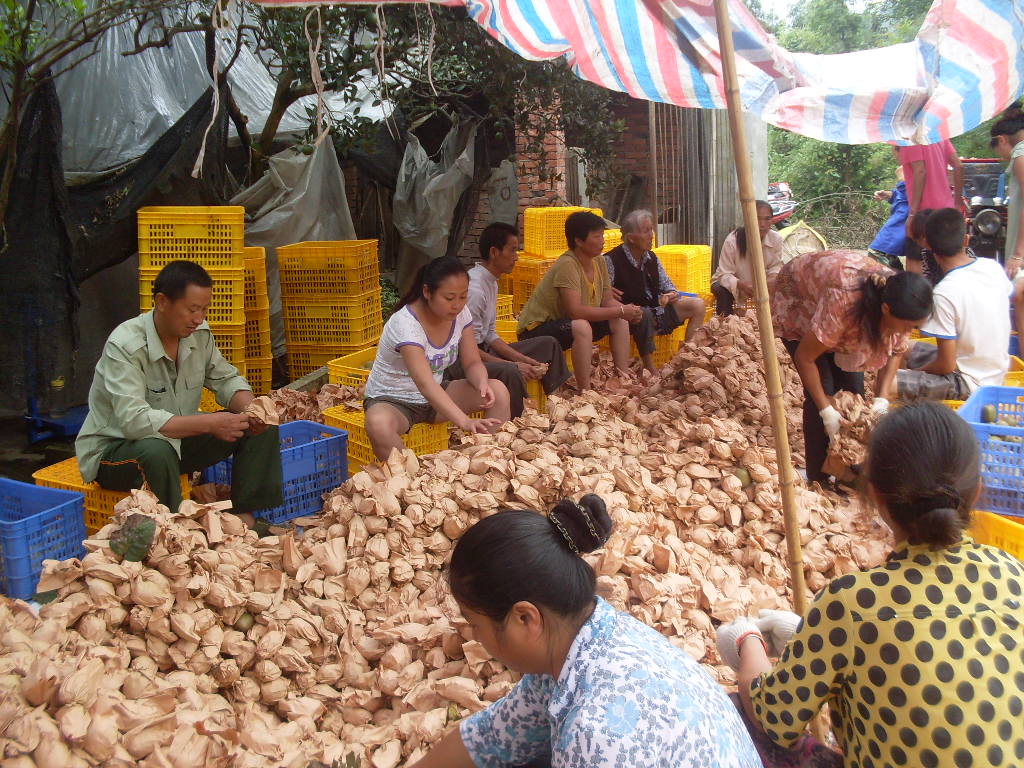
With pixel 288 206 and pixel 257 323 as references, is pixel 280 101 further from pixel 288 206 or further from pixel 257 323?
pixel 257 323

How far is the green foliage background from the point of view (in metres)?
13.6

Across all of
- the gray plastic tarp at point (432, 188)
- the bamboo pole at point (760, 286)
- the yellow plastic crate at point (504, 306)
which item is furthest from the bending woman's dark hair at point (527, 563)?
the gray plastic tarp at point (432, 188)

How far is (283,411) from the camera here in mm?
4645

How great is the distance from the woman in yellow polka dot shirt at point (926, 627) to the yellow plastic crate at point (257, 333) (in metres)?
4.12

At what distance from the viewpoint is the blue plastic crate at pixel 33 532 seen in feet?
9.37

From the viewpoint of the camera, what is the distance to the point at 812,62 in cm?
373

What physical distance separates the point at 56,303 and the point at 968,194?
9685 mm

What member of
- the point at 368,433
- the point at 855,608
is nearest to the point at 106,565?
the point at 368,433

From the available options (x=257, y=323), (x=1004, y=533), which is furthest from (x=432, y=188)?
(x=1004, y=533)

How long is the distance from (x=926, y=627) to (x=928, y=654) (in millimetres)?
42

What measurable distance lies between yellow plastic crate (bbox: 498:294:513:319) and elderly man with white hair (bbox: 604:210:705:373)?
66 centimetres

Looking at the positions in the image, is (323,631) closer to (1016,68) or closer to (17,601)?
(17,601)

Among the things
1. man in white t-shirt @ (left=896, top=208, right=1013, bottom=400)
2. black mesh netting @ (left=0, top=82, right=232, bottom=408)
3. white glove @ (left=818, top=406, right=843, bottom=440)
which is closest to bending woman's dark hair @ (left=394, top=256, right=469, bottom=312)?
white glove @ (left=818, top=406, right=843, bottom=440)

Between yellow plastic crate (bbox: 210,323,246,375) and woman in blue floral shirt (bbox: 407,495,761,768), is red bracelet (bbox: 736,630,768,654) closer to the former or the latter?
woman in blue floral shirt (bbox: 407,495,761,768)
